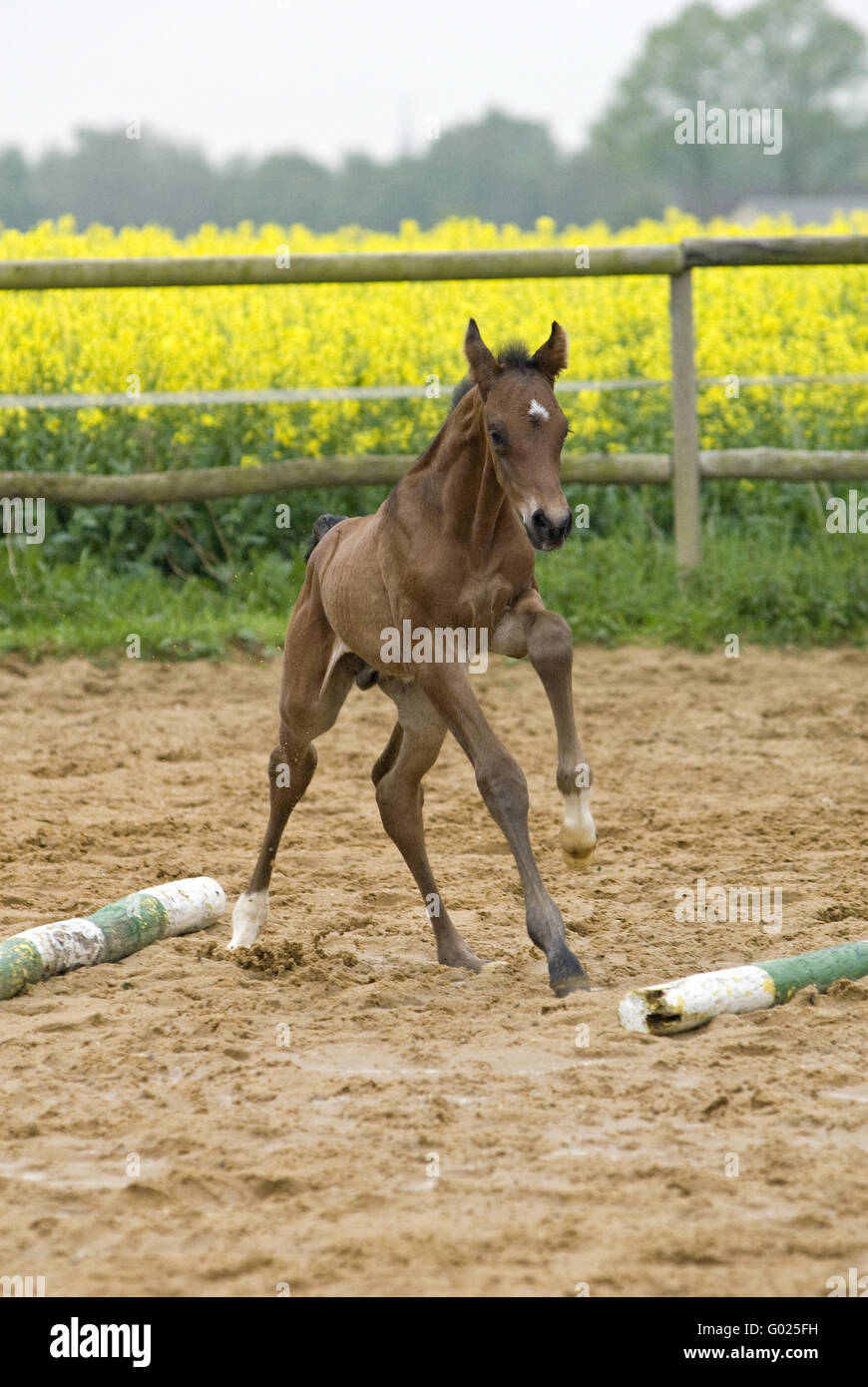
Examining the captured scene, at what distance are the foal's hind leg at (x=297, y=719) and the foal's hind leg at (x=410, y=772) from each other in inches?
7.5

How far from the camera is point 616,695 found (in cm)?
808

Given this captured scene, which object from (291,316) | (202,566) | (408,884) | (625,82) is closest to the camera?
(408,884)

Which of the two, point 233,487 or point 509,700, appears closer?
point 509,700

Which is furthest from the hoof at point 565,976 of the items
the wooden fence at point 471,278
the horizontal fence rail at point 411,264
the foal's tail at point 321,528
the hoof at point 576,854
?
the horizontal fence rail at point 411,264

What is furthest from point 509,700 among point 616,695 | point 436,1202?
point 436,1202

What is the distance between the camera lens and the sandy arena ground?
2.74m

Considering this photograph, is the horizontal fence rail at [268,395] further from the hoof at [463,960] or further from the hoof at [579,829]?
the hoof at [579,829]

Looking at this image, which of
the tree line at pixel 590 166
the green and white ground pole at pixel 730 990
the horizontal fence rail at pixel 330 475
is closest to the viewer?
the green and white ground pole at pixel 730 990

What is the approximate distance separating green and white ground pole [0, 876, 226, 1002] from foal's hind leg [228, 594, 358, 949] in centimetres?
13

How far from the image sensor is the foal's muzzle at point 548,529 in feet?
13.1

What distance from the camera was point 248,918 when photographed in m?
4.92

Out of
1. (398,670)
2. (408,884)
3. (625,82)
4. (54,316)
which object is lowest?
(408,884)
